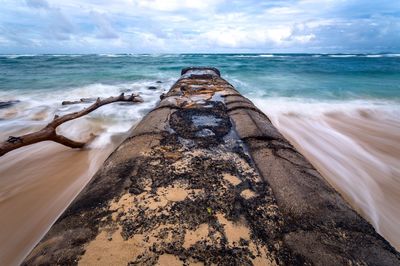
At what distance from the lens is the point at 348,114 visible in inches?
275

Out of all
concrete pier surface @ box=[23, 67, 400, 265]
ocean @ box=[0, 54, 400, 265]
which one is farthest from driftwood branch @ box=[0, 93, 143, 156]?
concrete pier surface @ box=[23, 67, 400, 265]

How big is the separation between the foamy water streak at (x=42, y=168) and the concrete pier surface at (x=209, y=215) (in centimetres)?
131

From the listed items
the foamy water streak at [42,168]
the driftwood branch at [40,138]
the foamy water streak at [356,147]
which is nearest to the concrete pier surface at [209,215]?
the foamy water streak at [42,168]

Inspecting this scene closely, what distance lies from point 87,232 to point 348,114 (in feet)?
24.6

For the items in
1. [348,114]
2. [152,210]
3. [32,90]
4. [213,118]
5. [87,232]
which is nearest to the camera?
[87,232]

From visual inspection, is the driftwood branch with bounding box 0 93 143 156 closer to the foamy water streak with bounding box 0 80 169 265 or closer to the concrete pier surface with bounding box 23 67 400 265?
the foamy water streak with bounding box 0 80 169 265

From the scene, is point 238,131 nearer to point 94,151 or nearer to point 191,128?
point 191,128

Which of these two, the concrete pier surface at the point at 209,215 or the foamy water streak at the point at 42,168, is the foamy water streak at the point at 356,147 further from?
the foamy water streak at the point at 42,168

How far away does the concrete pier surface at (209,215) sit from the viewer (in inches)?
46.9

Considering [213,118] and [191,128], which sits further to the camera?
[213,118]

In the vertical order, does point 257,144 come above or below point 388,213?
above

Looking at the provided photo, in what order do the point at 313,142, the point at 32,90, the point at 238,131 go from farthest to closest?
the point at 32,90 < the point at 313,142 < the point at 238,131

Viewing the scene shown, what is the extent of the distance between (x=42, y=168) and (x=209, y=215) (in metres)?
3.38

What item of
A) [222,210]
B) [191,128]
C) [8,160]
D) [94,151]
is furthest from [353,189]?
[8,160]
